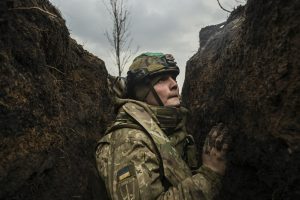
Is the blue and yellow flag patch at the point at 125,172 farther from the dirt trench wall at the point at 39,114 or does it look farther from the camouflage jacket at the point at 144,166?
the dirt trench wall at the point at 39,114

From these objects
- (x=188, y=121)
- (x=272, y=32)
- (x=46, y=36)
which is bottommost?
(x=188, y=121)

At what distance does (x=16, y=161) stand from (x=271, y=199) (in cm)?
233

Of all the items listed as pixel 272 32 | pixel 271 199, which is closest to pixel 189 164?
pixel 271 199

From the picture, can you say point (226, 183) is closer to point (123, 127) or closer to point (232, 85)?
point (232, 85)

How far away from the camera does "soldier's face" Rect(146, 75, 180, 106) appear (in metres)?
3.13

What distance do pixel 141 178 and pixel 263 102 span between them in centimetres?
95

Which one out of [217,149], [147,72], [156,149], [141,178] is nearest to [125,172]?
[141,178]

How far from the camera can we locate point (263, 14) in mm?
2082

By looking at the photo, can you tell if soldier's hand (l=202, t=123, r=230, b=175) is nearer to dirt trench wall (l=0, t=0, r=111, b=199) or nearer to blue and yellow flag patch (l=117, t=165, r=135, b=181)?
blue and yellow flag patch (l=117, t=165, r=135, b=181)

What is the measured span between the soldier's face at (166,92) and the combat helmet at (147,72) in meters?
0.03

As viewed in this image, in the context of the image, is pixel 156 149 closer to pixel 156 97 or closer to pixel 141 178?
pixel 141 178

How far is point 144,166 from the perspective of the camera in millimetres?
2564

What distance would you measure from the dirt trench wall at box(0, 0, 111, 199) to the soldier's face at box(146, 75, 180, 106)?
762 millimetres

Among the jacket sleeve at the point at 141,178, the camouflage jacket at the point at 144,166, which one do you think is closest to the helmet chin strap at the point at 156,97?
the camouflage jacket at the point at 144,166
